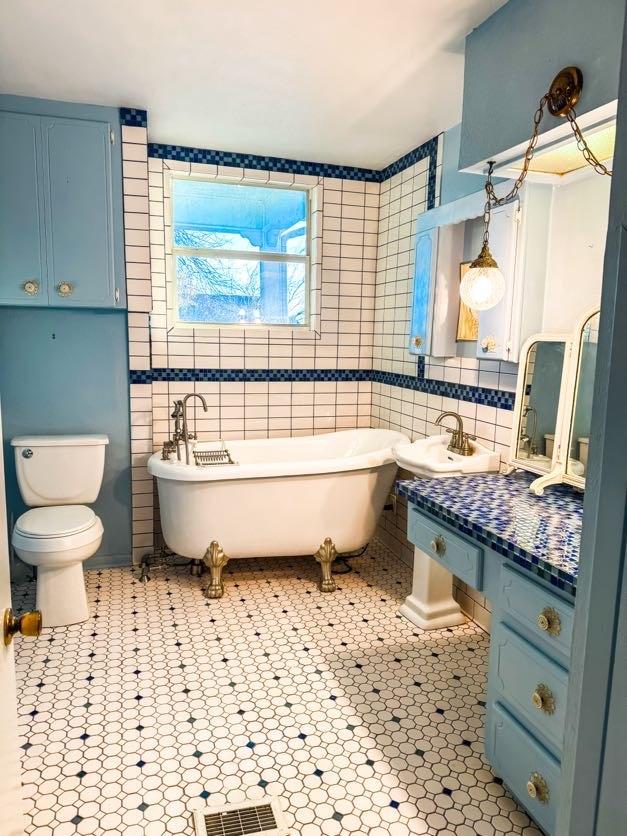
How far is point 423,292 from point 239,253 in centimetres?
138

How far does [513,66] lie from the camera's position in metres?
1.98

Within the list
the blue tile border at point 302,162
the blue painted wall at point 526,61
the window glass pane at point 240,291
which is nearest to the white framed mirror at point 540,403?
the blue painted wall at point 526,61

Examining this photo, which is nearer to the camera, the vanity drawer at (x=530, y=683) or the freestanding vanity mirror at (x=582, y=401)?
the vanity drawer at (x=530, y=683)

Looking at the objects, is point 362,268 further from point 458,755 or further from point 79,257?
point 458,755

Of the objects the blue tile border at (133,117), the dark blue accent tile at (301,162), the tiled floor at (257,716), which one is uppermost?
the blue tile border at (133,117)

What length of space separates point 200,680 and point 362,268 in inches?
113

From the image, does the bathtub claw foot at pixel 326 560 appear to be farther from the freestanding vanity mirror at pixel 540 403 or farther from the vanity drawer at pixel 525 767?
the vanity drawer at pixel 525 767

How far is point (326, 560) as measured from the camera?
131 inches

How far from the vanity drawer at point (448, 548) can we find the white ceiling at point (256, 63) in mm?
1844

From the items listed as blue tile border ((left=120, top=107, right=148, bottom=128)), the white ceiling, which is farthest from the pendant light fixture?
blue tile border ((left=120, top=107, right=148, bottom=128))

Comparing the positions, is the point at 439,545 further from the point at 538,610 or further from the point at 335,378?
the point at 335,378

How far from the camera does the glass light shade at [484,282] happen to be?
2.22 meters

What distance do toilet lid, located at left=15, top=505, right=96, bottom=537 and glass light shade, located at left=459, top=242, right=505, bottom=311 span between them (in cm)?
213

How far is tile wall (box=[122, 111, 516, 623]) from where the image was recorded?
3367 mm
